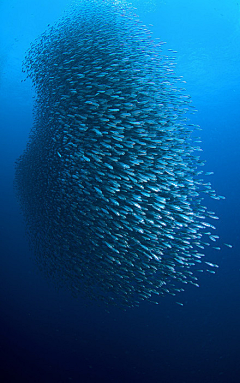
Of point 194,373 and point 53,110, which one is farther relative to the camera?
point 194,373

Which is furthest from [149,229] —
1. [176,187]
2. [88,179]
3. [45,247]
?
[45,247]

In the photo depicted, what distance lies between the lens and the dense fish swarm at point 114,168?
3.38 meters

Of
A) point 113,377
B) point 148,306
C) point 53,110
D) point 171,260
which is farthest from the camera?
point 148,306

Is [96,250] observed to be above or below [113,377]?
above

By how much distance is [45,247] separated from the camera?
4504mm

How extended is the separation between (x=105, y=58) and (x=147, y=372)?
6.60m

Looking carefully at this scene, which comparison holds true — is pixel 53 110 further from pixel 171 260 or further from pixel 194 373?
pixel 194 373

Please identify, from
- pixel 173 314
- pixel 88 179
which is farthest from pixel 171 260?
pixel 173 314

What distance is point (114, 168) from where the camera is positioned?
346 centimetres

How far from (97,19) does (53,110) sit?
7.80 ft

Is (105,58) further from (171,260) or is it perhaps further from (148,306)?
(148,306)

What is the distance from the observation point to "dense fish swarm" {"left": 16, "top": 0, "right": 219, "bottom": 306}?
3.38m

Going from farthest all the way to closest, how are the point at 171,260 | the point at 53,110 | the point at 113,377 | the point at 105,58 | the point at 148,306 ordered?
1. the point at 148,306
2. the point at 113,377
3. the point at 53,110
4. the point at 105,58
5. the point at 171,260

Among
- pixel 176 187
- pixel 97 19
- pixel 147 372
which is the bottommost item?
pixel 147 372
